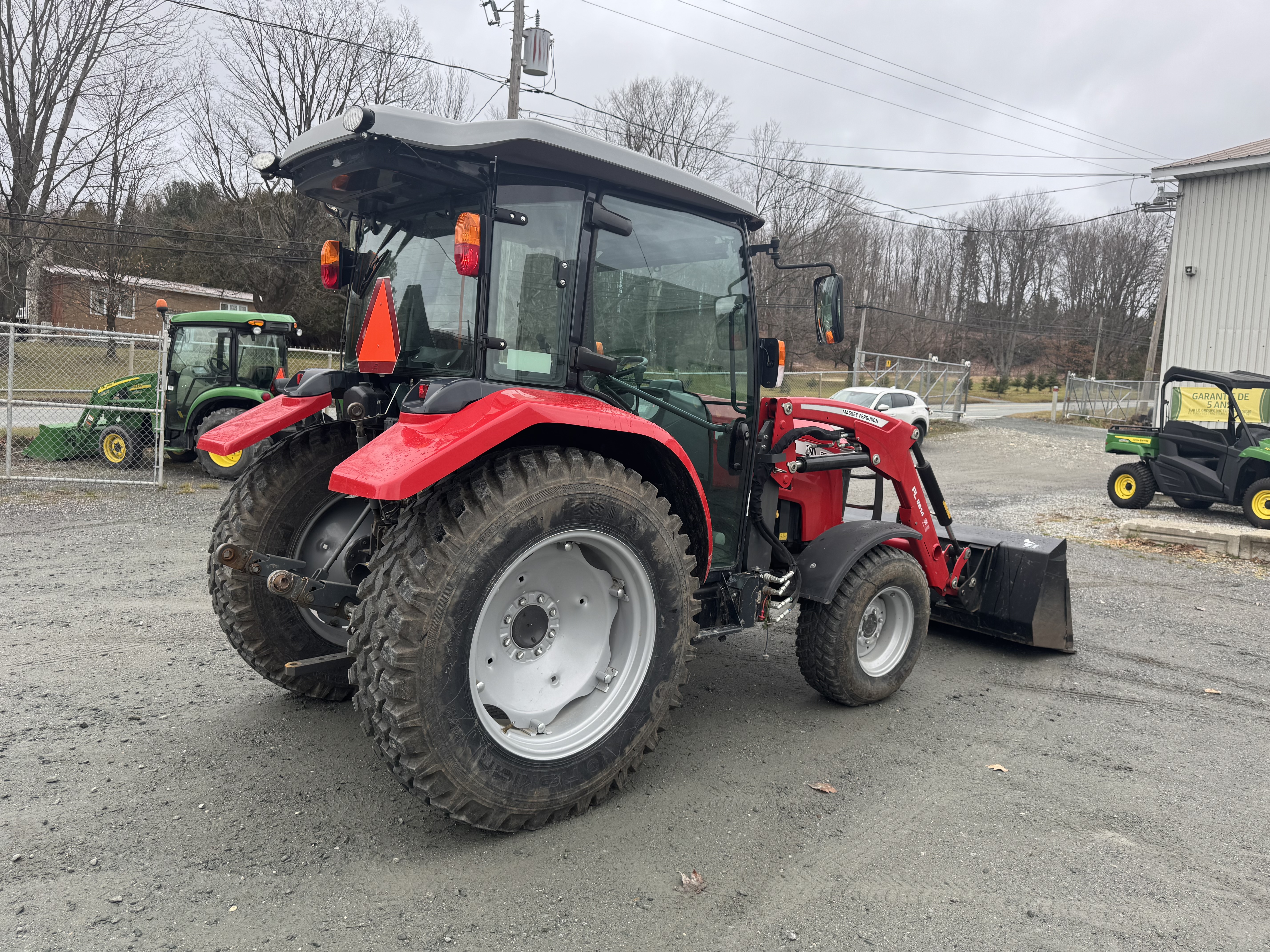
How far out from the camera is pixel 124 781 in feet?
10.3

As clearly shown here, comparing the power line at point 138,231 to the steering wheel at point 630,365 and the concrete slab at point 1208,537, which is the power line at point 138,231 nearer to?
the steering wheel at point 630,365

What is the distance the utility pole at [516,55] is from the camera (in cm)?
1720

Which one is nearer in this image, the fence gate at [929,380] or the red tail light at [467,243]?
the red tail light at [467,243]

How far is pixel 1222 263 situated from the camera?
61.6 ft

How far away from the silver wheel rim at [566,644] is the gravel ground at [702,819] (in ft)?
1.21

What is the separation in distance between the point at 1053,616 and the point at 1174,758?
135cm

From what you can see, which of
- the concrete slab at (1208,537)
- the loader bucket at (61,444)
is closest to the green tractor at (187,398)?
the loader bucket at (61,444)

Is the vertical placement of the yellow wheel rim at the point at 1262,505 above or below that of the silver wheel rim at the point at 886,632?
above

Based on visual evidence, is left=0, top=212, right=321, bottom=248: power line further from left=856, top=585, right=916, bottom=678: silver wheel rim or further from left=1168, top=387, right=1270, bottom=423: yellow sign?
left=1168, top=387, right=1270, bottom=423: yellow sign

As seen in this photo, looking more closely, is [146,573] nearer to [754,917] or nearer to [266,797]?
[266,797]

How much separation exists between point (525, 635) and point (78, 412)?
13.7 meters

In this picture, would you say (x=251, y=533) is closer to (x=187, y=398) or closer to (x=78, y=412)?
(x=187, y=398)

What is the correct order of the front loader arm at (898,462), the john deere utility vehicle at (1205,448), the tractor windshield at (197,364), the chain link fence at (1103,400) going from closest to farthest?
the front loader arm at (898,462)
the john deere utility vehicle at (1205,448)
the tractor windshield at (197,364)
the chain link fence at (1103,400)

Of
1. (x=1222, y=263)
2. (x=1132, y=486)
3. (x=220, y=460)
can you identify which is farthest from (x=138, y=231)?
(x=1222, y=263)
